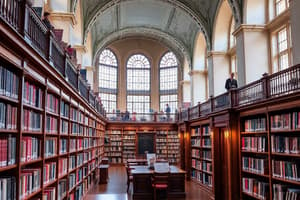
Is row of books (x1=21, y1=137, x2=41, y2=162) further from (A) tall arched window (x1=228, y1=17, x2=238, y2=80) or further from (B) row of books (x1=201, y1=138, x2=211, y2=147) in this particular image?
(A) tall arched window (x1=228, y1=17, x2=238, y2=80)

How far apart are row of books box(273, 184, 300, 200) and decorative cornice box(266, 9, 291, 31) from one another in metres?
6.00

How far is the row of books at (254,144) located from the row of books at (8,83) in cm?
523

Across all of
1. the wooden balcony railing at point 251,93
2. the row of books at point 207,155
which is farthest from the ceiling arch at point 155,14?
the wooden balcony railing at point 251,93

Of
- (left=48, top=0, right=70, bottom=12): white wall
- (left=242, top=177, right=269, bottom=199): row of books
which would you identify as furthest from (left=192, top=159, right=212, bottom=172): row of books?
(left=48, top=0, right=70, bottom=12): white wall

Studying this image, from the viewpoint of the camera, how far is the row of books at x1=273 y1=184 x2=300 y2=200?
213 inches

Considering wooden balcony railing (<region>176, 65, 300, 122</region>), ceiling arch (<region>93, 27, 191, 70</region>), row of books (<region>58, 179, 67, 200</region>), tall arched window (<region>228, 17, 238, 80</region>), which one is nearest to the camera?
row of books (<region>58, 179, 67, 200</region>)

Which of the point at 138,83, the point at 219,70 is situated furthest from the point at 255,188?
the point at 138,83

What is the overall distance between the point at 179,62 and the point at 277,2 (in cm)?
1297

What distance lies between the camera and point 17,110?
10.7 feet

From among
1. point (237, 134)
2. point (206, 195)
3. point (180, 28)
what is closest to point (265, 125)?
point (237, 134)

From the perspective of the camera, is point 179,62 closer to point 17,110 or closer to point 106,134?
point 106,134

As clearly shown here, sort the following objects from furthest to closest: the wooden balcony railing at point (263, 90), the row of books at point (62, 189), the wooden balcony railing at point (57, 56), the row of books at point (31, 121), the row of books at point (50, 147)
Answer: the wooden balcony railing at point (263, 90), the row of books at point (62, 189), the wooden balcony railing at point (57, 56), the row of books at point (50, 147), the row of books at point (31, 121)

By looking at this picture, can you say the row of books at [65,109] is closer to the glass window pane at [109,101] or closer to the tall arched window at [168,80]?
the glass window pane at [109,101]

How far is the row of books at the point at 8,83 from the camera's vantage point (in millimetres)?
2945
